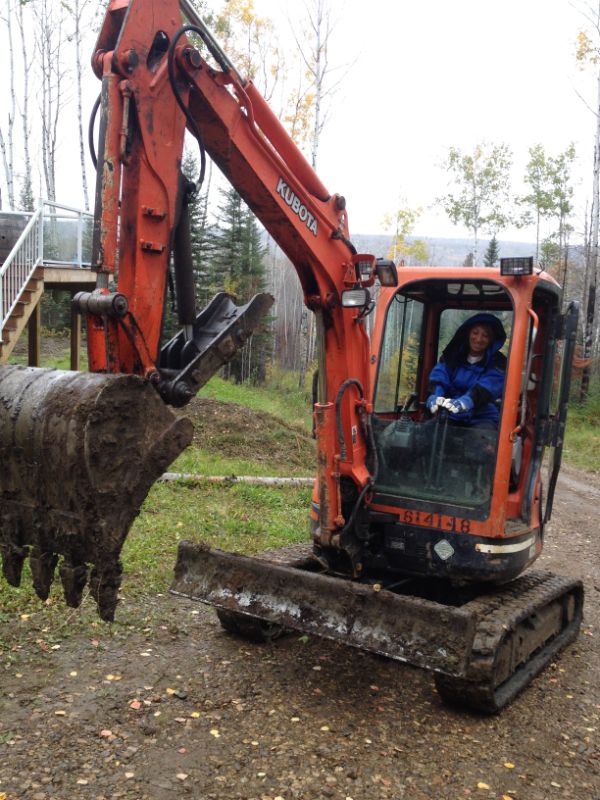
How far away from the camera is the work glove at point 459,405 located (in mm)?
4996

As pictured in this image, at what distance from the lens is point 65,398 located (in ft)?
10.9

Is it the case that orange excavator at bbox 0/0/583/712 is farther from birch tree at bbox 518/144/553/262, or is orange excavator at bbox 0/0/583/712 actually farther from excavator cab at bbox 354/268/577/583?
birch tree at bbox 518/144/553/262

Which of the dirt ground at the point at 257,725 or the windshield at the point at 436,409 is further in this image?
the windshield at the point at 436,409

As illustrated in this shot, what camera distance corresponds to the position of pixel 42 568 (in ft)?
11.4

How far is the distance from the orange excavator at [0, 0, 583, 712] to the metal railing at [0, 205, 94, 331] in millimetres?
7336

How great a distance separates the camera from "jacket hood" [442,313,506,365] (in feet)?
17.7

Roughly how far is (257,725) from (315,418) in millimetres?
1855

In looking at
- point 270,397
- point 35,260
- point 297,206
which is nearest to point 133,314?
point 297,206


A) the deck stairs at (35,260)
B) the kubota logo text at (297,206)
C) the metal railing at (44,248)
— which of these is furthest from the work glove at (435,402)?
the deck stairs at (35,260)

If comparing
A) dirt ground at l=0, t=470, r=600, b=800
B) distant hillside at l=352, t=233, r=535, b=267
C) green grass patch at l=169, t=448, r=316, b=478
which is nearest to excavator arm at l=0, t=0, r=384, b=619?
dirt ground at l=0, t=470, r=600, b=800

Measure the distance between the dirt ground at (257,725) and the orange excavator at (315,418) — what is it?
0.86ft

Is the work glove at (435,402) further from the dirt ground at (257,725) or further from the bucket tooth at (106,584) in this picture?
the bucket tooth at (106,584)

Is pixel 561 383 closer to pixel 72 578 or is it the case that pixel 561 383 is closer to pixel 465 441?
pixel 465 441

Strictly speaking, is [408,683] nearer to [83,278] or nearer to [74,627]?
[74,627]
